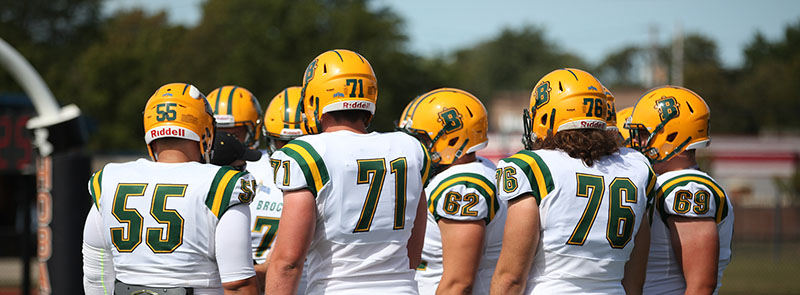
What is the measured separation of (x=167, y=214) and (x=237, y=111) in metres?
A: 2.40

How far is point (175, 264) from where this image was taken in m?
3.52

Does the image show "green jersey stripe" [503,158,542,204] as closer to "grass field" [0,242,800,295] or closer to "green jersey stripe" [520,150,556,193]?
"green jersey stripe" [520,150,556,193]

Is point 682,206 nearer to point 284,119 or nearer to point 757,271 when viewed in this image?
point 284,119

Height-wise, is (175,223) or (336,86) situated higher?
(336,86)

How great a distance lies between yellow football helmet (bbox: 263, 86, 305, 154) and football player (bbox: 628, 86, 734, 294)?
87.1 inches

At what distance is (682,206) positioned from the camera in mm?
4082

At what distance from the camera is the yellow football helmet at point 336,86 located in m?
3.75

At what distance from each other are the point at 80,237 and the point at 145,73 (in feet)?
133

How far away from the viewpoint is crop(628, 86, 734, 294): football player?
4.08 meters

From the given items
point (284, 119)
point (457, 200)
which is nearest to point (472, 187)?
point (457, 200)

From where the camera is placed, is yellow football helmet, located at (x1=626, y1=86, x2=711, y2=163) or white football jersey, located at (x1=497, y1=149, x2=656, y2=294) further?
yellow football helmet, located at (x1=626, y1=86, x2=711, y2=163)

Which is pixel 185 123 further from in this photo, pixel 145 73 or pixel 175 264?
pixel 145 73

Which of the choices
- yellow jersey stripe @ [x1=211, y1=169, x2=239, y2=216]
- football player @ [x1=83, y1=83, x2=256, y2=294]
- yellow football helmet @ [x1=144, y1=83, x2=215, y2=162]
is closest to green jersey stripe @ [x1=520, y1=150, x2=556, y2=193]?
football player @ [x1=83, y1=83, x2=256, y2=294]

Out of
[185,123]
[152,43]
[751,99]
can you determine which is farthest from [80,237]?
[751,99]
